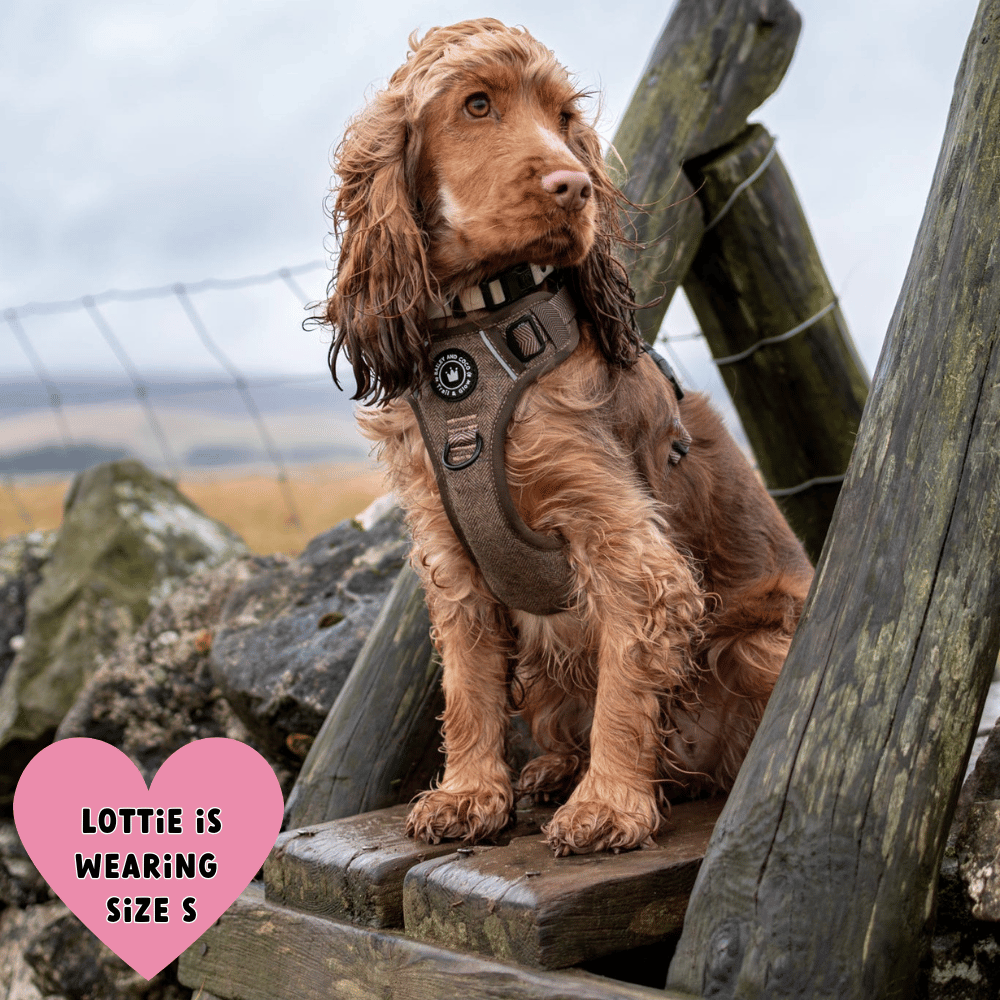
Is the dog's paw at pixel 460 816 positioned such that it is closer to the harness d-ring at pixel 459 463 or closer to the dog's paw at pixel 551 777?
the dog's paw at pixel 551 777

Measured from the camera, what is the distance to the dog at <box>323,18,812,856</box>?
2379 millimetres

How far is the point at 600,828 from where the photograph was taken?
232 cm

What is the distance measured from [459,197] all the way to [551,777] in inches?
60.6

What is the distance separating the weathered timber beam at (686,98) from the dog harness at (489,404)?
1.32m

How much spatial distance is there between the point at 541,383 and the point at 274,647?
1.98 meters

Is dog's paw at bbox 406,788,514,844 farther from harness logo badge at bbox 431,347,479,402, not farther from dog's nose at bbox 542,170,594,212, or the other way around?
dog's nose at bbox 542,170,594,212

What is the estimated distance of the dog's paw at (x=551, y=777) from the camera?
2955 mm

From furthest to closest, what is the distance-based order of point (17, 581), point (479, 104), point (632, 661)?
point (17, 581), point (632, 661), point (479, 104)

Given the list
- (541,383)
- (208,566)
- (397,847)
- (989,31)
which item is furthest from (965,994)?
(208,566)

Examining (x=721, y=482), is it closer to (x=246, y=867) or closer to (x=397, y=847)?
(x=397, y=847)

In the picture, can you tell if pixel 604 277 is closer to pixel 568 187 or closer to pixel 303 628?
pixel 568 187

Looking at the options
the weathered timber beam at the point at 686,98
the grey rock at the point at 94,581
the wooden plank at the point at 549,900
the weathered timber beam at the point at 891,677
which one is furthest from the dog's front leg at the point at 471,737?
the grey rock at the point at 94,581

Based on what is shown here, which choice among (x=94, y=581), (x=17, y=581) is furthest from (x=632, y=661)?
(x=17, y=581)

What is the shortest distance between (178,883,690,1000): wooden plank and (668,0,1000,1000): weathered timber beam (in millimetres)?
239
